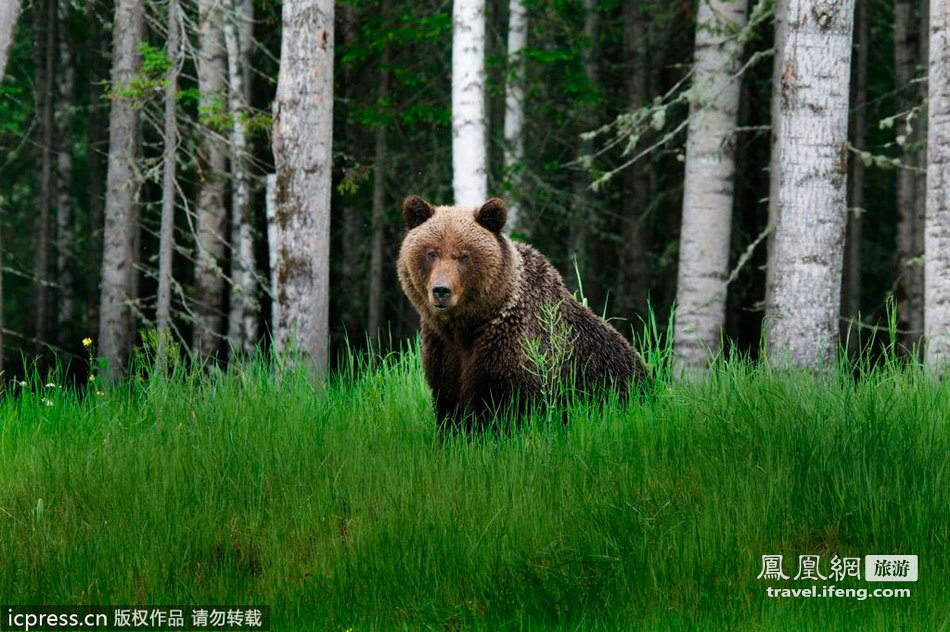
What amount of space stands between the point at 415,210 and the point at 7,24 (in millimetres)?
3710

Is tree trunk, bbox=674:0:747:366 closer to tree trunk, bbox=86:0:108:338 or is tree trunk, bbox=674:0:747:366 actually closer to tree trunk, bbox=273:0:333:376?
tree trunk, bbox=273:0:333:376

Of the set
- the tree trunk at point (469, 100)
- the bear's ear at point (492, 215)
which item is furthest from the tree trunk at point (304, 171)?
the tree trunk at point (469, 100)

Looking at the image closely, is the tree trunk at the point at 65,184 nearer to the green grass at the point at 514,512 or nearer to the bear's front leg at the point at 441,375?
the bear's front leg at the point at 441,375

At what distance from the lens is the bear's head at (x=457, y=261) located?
7.02m

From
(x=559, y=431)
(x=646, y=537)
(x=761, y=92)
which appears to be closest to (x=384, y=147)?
(x=761, y=92)

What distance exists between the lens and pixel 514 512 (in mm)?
5355

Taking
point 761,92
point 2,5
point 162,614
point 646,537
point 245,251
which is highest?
point 761,92

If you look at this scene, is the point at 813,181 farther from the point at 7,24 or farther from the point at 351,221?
the point at 351,221

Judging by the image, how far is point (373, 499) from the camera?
18.9 feet

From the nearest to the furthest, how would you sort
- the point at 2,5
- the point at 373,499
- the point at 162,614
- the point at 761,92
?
the point at 162,614
the point at 373,499
the point at 2,5
the point at 761,92

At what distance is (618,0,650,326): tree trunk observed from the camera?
20.2 metres

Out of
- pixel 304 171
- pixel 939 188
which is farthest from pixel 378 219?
pixel 939 188

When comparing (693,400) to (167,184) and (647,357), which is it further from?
(167,184)

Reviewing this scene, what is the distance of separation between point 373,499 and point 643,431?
59.9 inches
